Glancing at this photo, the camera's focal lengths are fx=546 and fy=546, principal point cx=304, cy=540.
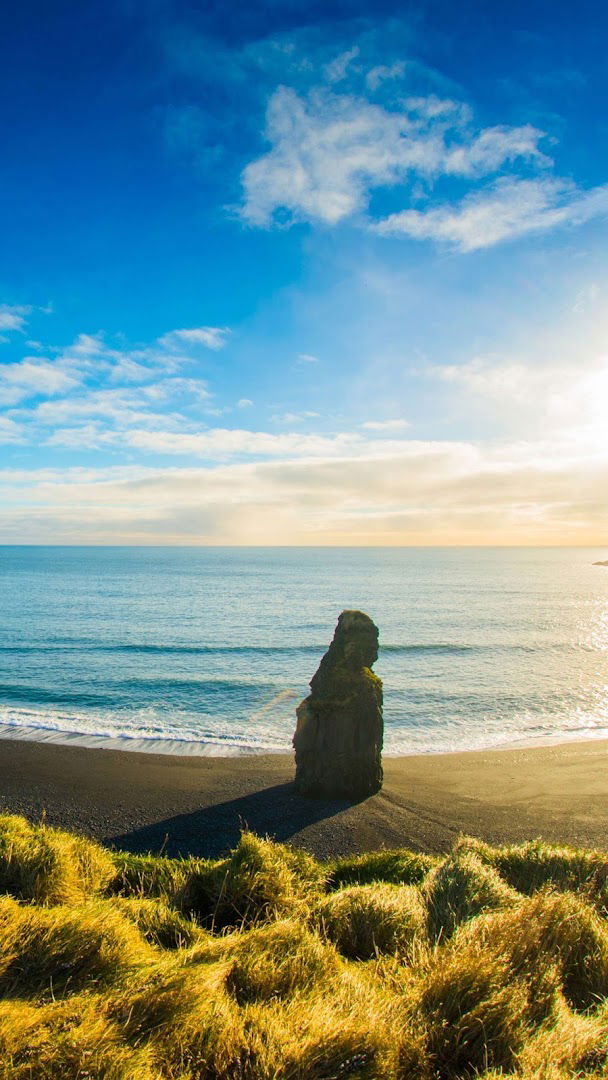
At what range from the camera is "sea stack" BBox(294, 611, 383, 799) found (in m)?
14.0

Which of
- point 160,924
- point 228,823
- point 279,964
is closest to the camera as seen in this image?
point 279,964

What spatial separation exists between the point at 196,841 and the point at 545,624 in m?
51.1

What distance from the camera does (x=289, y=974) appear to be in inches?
171

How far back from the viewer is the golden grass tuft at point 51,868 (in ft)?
19.6

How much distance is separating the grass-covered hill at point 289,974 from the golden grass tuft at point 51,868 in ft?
0.07

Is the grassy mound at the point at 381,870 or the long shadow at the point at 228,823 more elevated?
the grassy mound at the point at 381,870

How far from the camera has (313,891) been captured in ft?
22.5

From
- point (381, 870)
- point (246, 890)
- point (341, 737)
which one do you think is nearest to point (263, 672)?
point (341, 737)

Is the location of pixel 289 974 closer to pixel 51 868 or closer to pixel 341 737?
pixel 51 868

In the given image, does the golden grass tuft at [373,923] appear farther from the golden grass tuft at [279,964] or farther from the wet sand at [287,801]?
the wet sand at [287,801]

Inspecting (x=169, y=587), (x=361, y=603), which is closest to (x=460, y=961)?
(x=361, y=603)

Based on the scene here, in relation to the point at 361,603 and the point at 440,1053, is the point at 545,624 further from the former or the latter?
the point at 440,1053

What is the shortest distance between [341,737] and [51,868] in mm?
8862

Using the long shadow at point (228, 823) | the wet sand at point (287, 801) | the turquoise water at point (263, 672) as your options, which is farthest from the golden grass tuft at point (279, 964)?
the turquoise water at point (263, 672)
